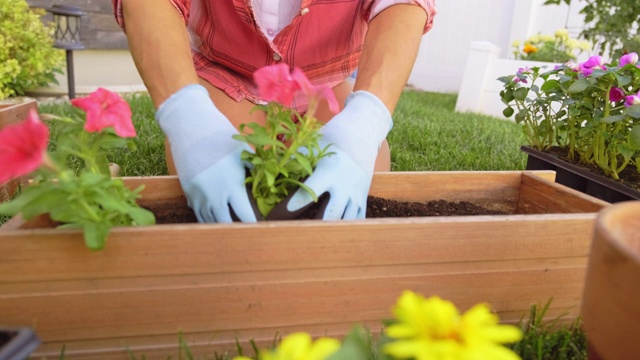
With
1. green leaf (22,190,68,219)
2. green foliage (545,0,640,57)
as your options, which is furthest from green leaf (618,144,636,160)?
green foliage (545,0,640,57)

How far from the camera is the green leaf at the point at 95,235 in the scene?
0.64 metres

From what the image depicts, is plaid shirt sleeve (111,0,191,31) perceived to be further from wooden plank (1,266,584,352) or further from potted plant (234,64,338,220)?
wooden plank (1,266,584,352)

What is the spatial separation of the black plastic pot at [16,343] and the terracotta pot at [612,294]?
504 mm

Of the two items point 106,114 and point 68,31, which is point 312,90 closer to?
point 106,114

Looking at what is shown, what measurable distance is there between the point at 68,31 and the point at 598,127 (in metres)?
3.53

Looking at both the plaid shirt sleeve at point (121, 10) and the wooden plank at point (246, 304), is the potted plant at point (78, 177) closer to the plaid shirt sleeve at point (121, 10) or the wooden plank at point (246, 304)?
the wooden plank at point (246, 304)

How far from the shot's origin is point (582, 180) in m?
1.46

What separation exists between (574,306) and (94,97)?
0.77 meters

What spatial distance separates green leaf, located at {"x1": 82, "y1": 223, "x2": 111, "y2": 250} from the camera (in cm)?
64

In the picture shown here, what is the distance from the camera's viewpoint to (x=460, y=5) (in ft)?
20.7

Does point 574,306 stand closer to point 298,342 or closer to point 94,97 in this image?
point 298,342

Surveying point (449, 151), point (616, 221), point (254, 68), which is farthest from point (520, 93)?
point (616, 221)

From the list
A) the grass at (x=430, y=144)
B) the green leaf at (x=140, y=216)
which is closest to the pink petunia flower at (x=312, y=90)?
the green leaf at (x=140, y=216)

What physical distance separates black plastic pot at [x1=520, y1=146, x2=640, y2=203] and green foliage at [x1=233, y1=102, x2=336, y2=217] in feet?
2.62
